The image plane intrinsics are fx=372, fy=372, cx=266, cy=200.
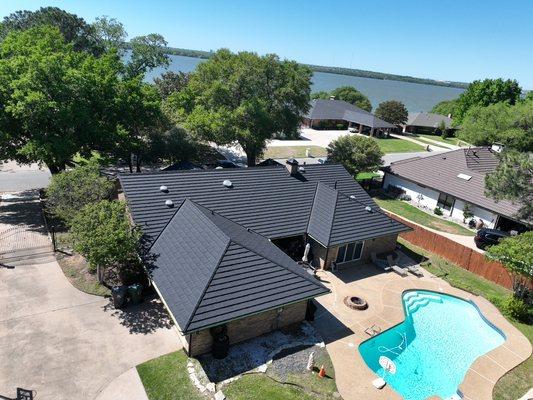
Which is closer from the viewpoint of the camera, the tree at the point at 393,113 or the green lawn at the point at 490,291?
the green lawn at the point at 490,291

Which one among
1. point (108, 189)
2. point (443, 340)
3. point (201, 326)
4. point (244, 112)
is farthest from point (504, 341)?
point (244, 112)

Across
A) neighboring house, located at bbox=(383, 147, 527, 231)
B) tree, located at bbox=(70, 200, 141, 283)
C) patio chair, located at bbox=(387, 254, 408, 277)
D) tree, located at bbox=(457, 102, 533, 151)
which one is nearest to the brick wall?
tree, located at bbox=(70, 200, 141, 283)

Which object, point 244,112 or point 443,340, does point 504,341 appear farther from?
point 244,112

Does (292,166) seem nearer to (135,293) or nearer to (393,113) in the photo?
(135,293)

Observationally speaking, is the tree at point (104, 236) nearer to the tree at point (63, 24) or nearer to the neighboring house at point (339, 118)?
the tree at point (63, 24)

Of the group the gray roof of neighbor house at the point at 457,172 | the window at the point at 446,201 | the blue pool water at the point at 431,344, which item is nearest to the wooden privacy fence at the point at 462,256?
the blue pool water at the point at 431,344

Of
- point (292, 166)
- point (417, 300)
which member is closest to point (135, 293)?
point (292, 166)

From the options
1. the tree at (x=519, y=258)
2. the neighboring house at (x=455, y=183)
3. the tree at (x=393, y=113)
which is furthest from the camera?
the tree at (x=393, y=113)

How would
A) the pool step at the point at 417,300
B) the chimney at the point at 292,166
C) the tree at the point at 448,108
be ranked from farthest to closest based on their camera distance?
1. the tree at the point at 448,108
2. the chimney at the point at 292,166
3. the pool step at the point at 417,300
